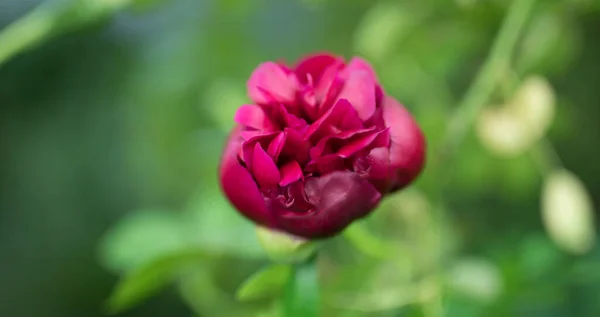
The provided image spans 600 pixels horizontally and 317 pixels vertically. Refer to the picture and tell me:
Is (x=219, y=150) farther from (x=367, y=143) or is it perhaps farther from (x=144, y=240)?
(x=367, y=143)

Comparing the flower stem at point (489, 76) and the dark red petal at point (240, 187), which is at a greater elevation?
the dark red petal at point (240, 187)

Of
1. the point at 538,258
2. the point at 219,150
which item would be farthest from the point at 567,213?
the point at 219,150

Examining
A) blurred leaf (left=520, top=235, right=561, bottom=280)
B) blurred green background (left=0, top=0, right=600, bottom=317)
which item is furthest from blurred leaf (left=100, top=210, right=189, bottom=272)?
blurred leaf (left=520, top=235, right=561, bottom=280)

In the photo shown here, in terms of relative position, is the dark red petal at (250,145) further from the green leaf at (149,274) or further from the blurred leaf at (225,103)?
the blurred leaf at (225,103)

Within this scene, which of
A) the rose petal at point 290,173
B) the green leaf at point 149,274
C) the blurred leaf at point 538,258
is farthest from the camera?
the blurred leaf at point 538,258

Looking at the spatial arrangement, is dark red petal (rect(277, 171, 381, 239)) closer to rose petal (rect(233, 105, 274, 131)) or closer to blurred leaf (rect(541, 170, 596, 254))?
rose petal (rect(233, 105, 274, 131))

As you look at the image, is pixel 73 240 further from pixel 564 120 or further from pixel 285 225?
pixel 285 225

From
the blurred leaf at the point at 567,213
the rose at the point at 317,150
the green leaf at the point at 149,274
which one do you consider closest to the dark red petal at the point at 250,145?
the rose at the point at 317,150
